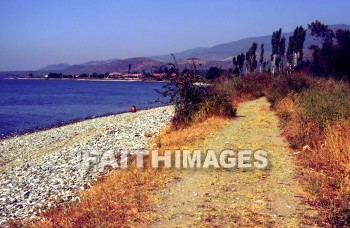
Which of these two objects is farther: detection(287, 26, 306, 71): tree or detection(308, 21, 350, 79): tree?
detection(287, 26, 306, 71): tree

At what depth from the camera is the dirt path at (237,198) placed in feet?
18.3

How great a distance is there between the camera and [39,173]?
11.6 m

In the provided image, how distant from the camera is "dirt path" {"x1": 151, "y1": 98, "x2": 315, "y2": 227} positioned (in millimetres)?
5566

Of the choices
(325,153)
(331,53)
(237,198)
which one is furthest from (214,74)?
(237,198)

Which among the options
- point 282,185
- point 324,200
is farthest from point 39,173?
point 324,200

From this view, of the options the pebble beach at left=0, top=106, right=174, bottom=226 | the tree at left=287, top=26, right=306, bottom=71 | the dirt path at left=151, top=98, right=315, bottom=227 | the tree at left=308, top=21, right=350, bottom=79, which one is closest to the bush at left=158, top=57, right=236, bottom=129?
the pebble beach at left=0, top=106, right=174, bottom=226

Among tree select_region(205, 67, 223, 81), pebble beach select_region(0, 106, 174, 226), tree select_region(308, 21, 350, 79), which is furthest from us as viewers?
tree select_region(205, 67, 223, 81)

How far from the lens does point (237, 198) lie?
21.2 feet

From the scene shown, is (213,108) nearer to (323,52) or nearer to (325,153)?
(325,153)

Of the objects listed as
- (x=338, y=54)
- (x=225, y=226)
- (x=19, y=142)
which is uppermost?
(x=338, y=54)

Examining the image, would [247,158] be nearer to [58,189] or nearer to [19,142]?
[58,189]

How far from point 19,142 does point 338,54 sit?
804 inches

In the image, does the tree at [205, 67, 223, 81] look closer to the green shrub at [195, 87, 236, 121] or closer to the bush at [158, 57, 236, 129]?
the bush at [158, 57, 236, 129]

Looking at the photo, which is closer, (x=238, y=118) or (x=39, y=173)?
(x=39, y=173)
